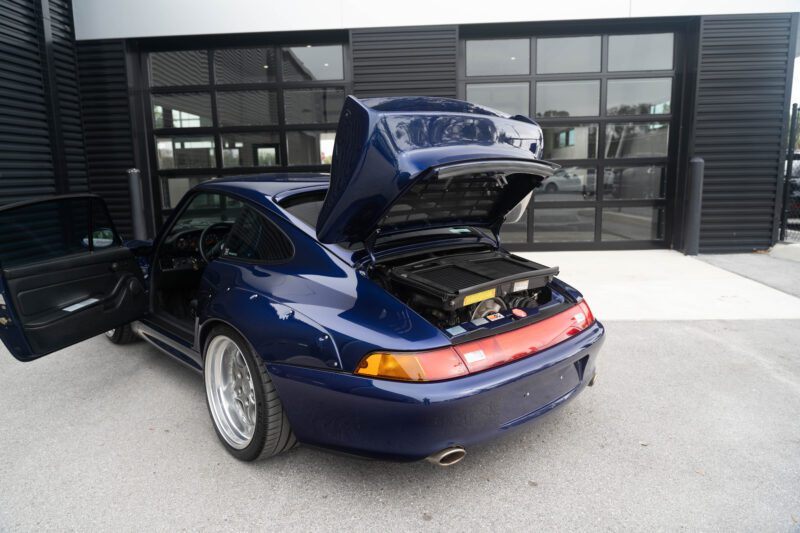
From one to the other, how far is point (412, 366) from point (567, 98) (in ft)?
23.5

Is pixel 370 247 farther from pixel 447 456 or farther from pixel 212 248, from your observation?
pixel 212 248

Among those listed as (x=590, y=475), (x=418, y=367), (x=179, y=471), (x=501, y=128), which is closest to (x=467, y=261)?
(x=501, y=128)

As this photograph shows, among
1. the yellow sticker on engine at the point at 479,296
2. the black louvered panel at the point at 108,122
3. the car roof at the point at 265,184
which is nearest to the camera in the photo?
the yellow sticker on engine at the point at 479,296

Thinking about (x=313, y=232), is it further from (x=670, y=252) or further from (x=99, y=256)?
(x=670, y=252)

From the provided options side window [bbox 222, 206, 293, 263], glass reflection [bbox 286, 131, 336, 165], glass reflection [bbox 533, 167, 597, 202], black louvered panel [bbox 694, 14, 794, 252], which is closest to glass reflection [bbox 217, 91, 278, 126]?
glass reflection [bbox 286, 131, 336, 165]

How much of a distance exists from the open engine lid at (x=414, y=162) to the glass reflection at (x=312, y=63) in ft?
19.1

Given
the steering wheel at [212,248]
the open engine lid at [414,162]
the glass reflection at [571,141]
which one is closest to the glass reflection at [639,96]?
the glass reflection at [571,141]

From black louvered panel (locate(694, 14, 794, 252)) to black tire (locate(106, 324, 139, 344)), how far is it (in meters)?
7.81

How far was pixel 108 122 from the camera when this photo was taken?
306 inches

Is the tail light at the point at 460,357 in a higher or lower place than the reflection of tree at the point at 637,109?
lower

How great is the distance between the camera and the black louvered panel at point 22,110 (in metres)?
6.30

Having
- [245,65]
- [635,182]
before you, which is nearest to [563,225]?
[635,182]

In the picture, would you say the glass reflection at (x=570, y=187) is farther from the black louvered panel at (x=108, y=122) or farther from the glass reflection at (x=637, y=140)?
the black louvered panel at (x=108, y=122)

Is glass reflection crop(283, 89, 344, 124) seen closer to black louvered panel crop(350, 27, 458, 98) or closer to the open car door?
black louvered panel crop(350, 27, 458, 98)
